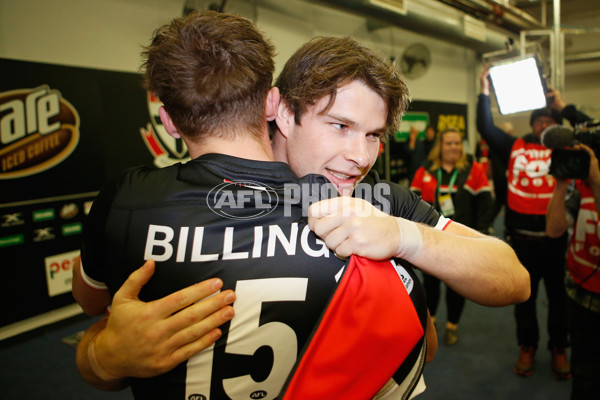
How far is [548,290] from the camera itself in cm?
287

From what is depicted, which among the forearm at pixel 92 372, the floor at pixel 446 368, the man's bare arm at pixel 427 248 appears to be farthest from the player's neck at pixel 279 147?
the floor at pixel 446 368

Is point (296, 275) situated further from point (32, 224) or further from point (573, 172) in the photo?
point (32, 224)

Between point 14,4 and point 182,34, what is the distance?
10.7 feet

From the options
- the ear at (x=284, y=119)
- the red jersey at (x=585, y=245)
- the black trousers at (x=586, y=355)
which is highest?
the ear at (x=284, y=119)

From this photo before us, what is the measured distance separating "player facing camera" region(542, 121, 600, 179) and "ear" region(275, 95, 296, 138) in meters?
1.50

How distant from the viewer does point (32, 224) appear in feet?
10.8

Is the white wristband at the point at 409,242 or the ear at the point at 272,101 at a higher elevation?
the ear at the point at 272,101

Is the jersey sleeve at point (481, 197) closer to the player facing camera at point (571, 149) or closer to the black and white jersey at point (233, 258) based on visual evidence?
the player facing camera at point (571, 149)

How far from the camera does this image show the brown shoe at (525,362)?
9.06ft

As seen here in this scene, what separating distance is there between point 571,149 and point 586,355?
99 cm

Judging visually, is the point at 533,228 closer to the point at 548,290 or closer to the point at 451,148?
the point at 548,290

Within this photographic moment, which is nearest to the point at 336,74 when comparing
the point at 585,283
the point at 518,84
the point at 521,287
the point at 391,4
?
the point at 521,287

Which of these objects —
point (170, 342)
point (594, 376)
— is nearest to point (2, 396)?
point (170, 342)

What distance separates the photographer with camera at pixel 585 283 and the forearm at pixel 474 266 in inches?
47.6
